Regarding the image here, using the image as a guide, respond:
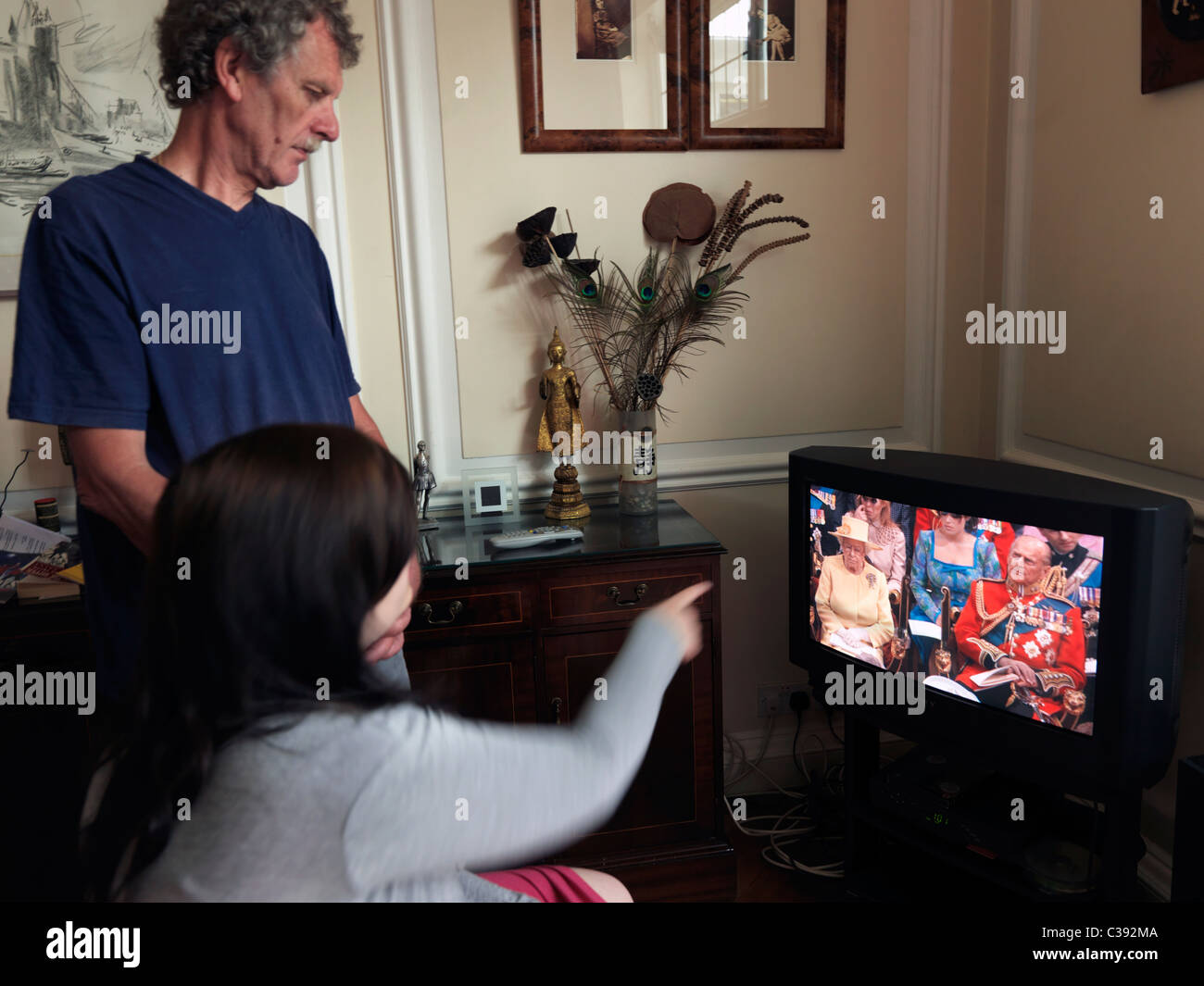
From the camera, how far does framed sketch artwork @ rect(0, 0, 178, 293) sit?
7.18 ft

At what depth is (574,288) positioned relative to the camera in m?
2.52

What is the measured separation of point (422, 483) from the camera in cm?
237

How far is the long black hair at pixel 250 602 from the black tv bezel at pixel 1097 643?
4.10 feet

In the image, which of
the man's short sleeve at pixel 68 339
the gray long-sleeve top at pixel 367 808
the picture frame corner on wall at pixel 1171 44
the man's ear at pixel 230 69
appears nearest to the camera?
the gray long-sleeve top at pixel 367 808

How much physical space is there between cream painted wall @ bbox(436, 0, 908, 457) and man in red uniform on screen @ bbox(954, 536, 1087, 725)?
1.03 metres

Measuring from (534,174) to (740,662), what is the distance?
1497mm

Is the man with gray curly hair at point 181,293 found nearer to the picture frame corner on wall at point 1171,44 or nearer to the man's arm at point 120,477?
the man's arm at point 120,477

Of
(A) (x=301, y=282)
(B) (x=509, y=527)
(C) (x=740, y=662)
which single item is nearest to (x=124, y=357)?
(A) (x=301, y=282)

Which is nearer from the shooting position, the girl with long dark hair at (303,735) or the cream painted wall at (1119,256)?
the girl with long dark hair at (303,735)

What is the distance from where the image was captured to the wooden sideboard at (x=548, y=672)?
6.60ft

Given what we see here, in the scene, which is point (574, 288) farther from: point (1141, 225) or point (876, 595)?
point (1141, 225)
